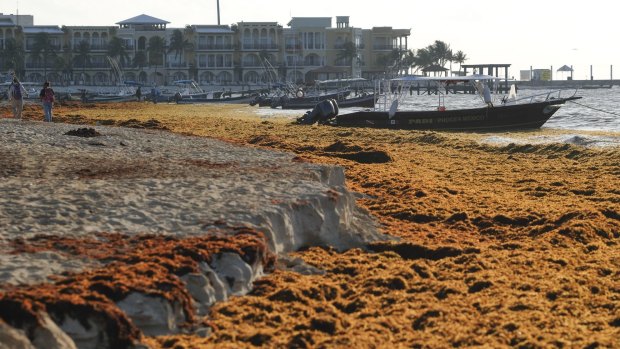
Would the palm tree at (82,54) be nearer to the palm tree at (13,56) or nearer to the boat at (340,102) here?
the palm tree at (13,56)

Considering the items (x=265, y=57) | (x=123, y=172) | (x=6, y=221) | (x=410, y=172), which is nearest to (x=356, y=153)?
(x=410, y=172)

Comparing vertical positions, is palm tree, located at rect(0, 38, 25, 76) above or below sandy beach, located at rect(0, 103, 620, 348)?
above

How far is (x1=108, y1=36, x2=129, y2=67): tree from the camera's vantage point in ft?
375

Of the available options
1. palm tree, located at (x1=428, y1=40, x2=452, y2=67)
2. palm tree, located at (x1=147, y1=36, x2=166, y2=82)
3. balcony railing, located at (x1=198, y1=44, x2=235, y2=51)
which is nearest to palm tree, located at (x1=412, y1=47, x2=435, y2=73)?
palm tree, located at (x1=428, y1=40, x2=452, y2=67)

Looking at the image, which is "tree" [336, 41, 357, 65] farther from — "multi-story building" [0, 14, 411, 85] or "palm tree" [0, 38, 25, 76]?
"palm tree" [0, 38, 25, 76]

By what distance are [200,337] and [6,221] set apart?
3.20 m

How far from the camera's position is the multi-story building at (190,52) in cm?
11612

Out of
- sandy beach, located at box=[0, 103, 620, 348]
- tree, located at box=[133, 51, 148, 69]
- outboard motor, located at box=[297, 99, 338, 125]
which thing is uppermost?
→ tree, located at box=[133, 51, 148, 69]

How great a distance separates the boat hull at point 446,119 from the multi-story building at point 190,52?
7519 cm

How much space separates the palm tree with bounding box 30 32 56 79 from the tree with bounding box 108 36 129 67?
6.61 meters

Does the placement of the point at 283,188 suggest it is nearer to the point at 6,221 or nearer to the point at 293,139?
the point at 6,221

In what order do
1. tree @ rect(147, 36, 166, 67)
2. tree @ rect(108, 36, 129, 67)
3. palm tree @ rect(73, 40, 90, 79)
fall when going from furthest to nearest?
tree @ rect(147, 36, 166, 67), tree @ rect(108, 36, 129, 67), palm tree @ rect(73, 40, 90, 79)

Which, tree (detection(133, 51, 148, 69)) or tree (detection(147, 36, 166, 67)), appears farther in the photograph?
tree (detection(147, 36, 166, 67))

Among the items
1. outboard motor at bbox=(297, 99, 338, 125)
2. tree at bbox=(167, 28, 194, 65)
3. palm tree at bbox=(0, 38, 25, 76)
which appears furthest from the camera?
tree at bbox=(167, 28, 194, 65)
